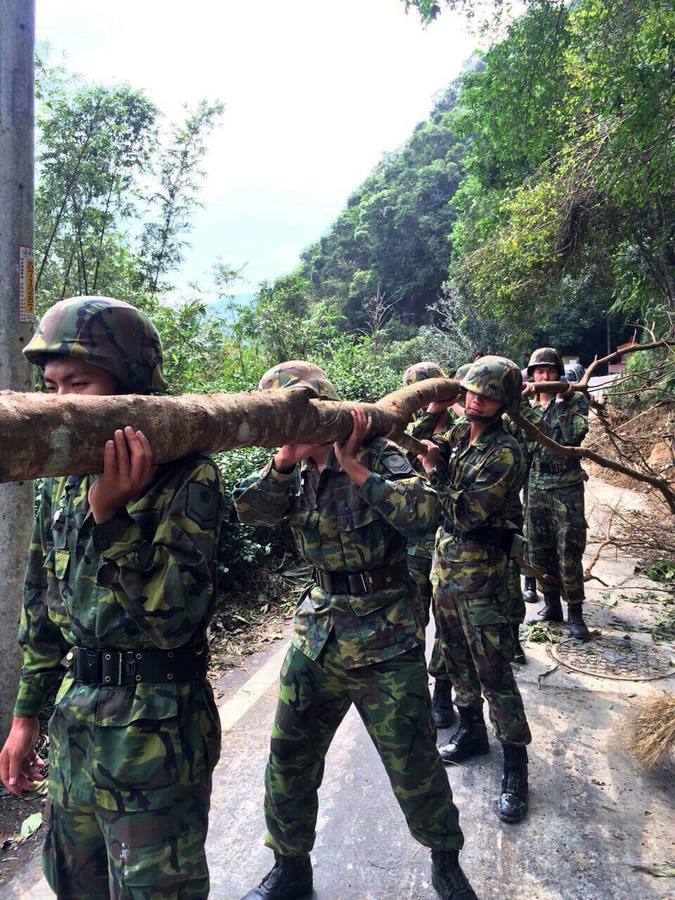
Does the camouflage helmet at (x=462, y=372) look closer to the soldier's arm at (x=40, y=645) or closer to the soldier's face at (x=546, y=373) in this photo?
the soldier's face at (x=546, y=373)

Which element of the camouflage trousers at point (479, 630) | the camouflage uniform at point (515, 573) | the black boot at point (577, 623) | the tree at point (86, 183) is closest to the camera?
the camouflage trousers at point (479, 630)

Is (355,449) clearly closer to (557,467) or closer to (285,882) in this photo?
(285,882)

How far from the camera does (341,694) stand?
2318mm

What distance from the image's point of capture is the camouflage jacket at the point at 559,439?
504 cm

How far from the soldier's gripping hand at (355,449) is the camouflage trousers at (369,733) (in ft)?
2.13

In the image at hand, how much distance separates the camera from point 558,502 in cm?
507

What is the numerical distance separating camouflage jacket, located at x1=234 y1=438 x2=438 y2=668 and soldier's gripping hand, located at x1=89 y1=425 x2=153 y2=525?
1.01 meters

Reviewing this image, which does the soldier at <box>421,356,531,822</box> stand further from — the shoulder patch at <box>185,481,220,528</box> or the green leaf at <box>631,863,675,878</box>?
Result: the shoulder patch at <box>185,481,220,528</box>

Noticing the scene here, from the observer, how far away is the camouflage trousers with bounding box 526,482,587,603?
4.93 metres

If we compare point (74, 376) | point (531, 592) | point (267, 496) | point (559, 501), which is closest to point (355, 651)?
point (267, 496)

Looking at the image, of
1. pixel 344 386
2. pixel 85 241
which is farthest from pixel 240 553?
pixel 85 241

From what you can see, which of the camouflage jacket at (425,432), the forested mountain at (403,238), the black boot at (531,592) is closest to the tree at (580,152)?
the black boot at (531,592)

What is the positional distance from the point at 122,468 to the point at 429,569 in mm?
3161

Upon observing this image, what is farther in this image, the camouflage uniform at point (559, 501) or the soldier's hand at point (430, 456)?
the camouflage uniform at point (559, 501)
